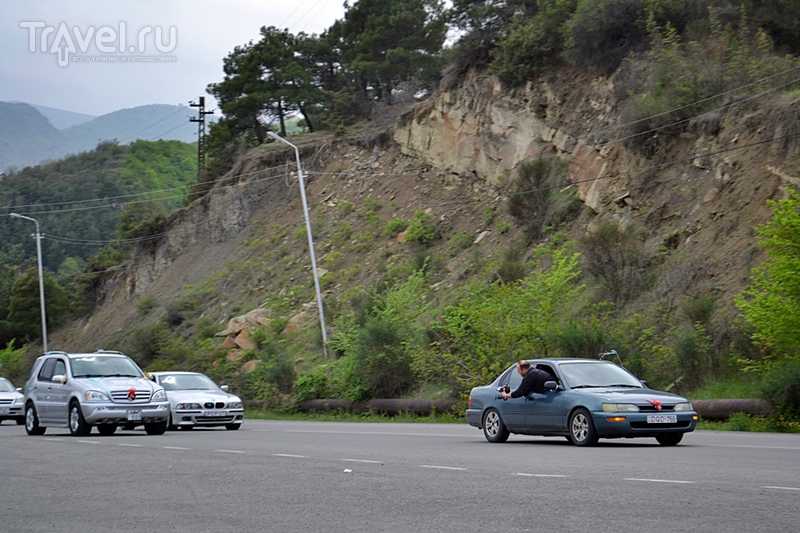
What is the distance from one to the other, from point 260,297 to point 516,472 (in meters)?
41.8

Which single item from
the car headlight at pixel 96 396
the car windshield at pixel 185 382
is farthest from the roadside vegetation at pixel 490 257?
the car headlight at pixel 96 396

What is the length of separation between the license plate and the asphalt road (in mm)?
430

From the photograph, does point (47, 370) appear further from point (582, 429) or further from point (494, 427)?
point (582, 429)

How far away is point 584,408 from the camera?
14.9 meters

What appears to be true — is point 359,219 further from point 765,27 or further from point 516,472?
point 516,472

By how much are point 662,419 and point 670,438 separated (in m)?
A: 0.57

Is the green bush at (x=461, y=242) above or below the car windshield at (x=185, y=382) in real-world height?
above

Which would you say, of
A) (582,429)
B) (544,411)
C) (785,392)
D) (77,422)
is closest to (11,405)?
(77,422)

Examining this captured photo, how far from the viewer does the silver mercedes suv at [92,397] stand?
66.7 ft

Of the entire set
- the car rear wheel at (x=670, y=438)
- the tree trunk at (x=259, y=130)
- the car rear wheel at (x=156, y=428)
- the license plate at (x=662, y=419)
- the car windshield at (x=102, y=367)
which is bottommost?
the car rear wheel at (x=670, y=438)

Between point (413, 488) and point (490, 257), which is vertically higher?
point (490, 257)

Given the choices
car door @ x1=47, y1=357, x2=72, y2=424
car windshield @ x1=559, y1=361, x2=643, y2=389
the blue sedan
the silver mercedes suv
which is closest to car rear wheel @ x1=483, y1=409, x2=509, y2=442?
the blue sedan

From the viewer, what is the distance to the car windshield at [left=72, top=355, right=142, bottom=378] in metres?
21.3

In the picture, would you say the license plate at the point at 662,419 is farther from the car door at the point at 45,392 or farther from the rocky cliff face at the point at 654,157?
the rocky cliff face at the point at 654,157
